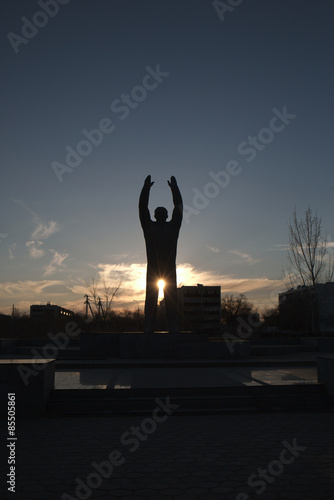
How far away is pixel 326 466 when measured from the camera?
4.25 metres

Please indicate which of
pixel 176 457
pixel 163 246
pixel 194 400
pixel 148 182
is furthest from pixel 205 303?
pixel 176 457

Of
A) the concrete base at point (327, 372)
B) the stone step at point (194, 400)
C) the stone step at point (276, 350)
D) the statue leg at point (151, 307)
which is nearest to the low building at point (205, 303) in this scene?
the stone step at point (276, 350)

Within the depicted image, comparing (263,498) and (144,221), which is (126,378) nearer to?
(263,498)

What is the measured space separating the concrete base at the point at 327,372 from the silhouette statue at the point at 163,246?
23.6 ft

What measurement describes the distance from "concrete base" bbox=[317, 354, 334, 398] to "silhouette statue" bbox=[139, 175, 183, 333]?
23.6 feet

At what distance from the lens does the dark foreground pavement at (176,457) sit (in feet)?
12.1

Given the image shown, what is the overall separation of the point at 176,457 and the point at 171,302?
33.7ft

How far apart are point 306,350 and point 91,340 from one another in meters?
9.36

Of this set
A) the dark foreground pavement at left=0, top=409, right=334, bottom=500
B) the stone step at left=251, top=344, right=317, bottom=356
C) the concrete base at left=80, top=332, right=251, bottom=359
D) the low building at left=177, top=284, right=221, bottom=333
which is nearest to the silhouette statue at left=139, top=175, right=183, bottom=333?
the concrete base at left=80, top=332, right=251, bottom=359

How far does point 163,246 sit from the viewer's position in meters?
15.0

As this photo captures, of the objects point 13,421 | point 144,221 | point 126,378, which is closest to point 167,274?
point 144,221

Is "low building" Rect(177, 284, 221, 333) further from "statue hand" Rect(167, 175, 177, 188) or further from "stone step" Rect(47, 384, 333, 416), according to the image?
"stone step" Rect(47, 384, 333, 416)

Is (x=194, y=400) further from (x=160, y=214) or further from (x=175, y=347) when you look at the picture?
(x=160, y=214)

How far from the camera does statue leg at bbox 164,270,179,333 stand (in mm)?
14766
